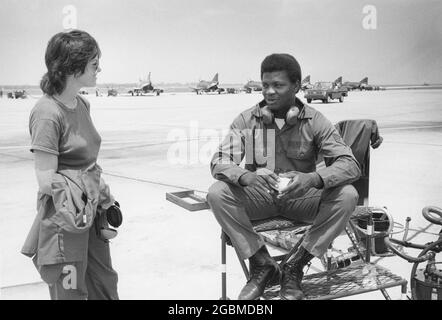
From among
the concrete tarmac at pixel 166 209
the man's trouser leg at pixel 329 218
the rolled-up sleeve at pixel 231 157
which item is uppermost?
the rolled-up sleeve at pixel 231 157

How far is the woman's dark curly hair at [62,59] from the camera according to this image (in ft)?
7.43

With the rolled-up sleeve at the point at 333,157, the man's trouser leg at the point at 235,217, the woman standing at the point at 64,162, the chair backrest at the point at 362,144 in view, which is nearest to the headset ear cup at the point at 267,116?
the rolled-up sleeve at the point at 333,157

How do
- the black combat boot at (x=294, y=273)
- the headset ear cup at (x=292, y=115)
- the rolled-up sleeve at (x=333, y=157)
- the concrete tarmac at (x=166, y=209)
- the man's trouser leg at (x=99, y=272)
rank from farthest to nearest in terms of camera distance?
1. the concrete tarmac at (x=166, y=209)
2. the headset ear cup at (x=292, y=115)
3. the rolled-up sleeve at (x=333, y=157)
4. the black combat boot at (x=294, y=273)
5. the man's trouser leg at (x=99, y=272)

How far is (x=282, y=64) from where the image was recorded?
3229mm

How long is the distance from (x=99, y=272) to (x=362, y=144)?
7.32ft

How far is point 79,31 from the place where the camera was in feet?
7.66

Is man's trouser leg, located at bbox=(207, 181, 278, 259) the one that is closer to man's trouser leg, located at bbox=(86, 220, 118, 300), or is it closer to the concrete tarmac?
man's trouser leg, located at bbox=(86, 220, 118, 300)

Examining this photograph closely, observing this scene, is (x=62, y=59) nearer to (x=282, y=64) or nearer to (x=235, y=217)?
(x=235, y=217)

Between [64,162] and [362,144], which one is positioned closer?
[64,162]

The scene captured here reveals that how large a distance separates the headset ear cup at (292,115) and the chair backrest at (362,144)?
755mm

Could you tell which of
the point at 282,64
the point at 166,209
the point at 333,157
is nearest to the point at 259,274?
the point at 333,157

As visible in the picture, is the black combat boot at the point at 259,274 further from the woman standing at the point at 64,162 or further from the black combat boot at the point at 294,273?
the woman standing at the point at 64,162

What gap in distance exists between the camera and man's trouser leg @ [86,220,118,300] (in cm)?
253
